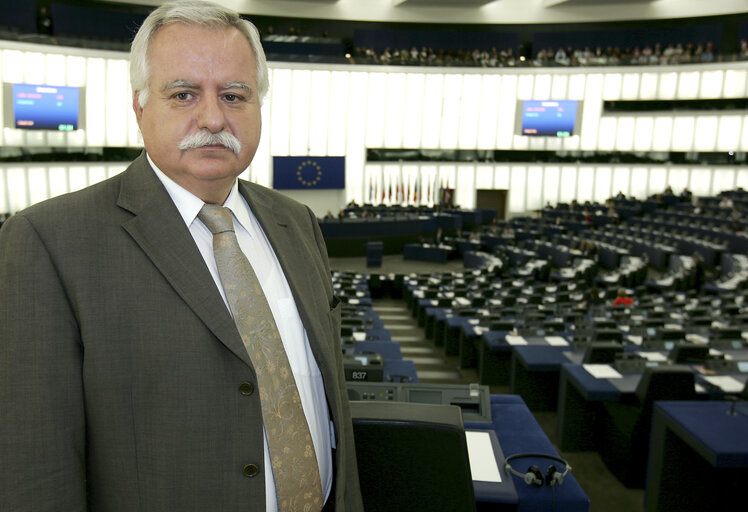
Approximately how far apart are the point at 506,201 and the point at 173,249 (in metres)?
28.5

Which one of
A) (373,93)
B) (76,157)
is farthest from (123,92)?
(373,93)

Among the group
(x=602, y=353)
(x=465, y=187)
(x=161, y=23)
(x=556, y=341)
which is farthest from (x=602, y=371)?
(x=465, y=187)

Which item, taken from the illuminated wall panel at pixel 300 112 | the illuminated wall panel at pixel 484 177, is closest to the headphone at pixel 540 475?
the illuminated wall panel at pixel 300 112

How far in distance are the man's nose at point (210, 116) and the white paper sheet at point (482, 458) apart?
113 centimetres

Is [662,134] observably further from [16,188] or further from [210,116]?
[210,116]

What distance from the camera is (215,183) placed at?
→ 1207 millimetres

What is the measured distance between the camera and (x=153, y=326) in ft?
3.37

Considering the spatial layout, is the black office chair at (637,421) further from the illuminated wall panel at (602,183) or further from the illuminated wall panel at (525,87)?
the illuminated wall panel at (525,87)

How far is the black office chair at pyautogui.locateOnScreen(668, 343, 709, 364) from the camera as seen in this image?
17.0 feet

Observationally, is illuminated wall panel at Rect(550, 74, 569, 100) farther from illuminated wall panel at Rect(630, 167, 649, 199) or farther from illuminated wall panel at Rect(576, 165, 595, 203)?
illuminated wall panel at Rect(630, 167, 649, 199)

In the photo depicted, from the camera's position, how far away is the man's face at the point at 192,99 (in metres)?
1.14

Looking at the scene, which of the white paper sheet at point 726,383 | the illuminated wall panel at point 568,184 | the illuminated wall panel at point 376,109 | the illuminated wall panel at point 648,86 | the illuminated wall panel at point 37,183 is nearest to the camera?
the white paper sheet at point 726,383

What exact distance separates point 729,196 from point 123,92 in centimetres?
2421

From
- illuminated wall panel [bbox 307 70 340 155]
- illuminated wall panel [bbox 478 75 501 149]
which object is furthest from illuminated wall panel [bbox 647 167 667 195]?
illuminated wall panel [bbox 307 70 340 155]
